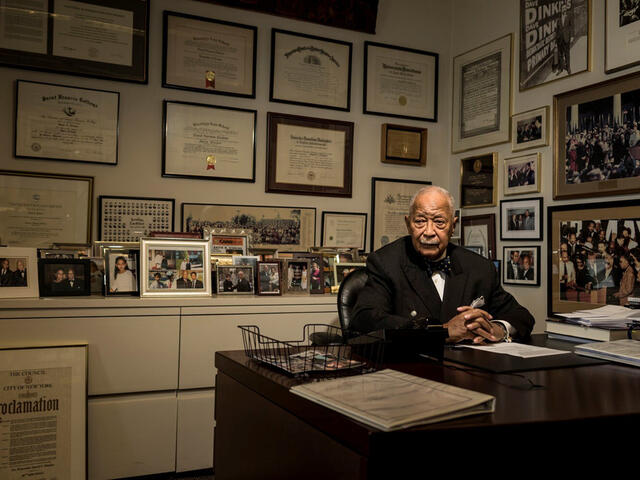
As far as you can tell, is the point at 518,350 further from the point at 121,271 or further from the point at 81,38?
the point at 81,38

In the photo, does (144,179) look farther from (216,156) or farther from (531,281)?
(531,281)

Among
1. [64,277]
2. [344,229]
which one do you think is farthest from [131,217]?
[344,229]

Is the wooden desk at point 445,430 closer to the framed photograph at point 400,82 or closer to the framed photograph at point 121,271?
the framed photograph at point 121,271

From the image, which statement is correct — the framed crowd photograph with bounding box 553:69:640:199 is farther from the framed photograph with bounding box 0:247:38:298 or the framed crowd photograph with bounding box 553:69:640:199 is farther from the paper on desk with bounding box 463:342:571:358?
the framed photograph with bounding box 0:247:38:298

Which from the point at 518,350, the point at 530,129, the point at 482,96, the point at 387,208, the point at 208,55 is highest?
the point at 208,55

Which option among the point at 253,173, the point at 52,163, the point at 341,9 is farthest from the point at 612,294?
the point at 52,163

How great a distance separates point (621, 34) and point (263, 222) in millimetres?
2319

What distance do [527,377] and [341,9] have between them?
3.32 m

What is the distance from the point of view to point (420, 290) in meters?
2.44

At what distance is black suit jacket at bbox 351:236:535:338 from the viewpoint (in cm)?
240

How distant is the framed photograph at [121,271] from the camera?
2.84m

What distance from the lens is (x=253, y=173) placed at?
12.3 ft

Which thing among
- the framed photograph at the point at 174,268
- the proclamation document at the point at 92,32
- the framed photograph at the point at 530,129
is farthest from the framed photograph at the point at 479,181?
the proclamation document at the point at 92,32

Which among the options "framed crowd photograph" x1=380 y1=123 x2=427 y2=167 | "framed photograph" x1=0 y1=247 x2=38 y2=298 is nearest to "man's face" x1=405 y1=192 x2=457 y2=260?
"framed crowd photograph" x1=380 y1=123 x2=427 y2=167
